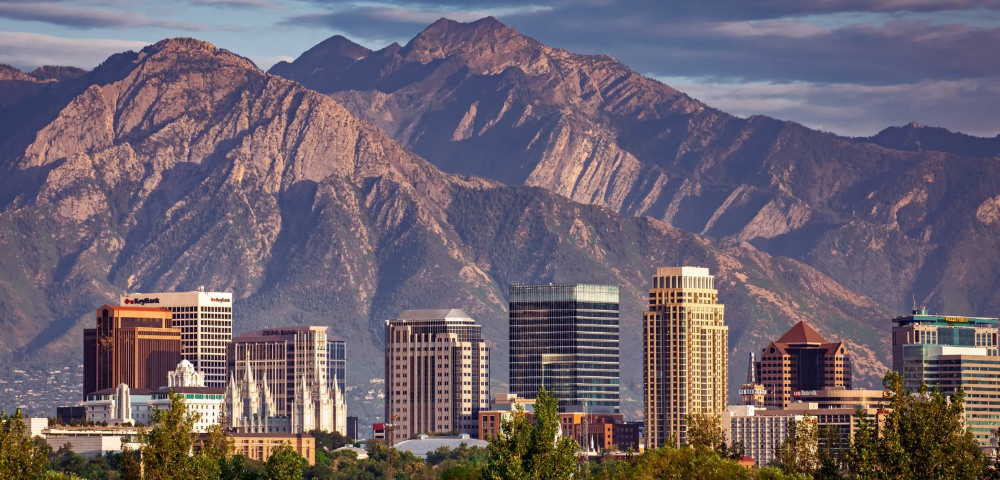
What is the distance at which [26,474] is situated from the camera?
19400cm

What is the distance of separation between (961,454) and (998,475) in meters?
3.93

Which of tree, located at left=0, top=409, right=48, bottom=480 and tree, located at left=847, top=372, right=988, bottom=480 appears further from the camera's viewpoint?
tree, located at left=0, top=409, right=48, bottom=480

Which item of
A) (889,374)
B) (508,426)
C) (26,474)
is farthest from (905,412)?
(26,474)

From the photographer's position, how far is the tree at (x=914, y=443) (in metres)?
185

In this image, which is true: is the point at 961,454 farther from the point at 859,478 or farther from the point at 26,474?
the point at 26,474

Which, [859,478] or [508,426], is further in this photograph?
[508,426]

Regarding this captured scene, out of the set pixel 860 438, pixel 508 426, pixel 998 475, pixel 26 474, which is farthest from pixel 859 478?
pixel 26 474

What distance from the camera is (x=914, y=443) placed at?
7362 inches

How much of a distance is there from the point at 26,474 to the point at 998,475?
88.3 meters

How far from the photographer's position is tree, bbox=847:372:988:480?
18488 centimetres

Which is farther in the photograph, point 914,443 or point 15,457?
point 15,457

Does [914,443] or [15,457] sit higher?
[914,443]

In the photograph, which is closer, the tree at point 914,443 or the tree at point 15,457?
the tree at point 914,443

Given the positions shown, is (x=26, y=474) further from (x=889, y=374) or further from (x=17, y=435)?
(x=889, y=374)
